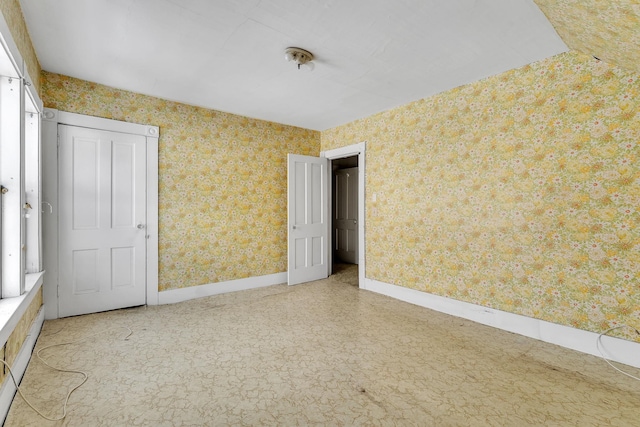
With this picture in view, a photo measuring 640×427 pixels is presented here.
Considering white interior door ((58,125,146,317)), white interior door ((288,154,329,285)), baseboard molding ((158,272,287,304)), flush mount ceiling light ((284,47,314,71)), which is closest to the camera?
flush mount ceiling light ((284,47,314,71))

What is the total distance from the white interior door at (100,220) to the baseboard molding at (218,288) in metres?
0.30

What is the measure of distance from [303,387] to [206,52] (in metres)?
2.76

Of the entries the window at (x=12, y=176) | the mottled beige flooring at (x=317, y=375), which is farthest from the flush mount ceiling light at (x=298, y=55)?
the mottled beige flooring at (x=317, y=375)

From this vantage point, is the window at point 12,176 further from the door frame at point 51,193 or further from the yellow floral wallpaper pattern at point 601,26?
the yellow floral wallpaper pattern at point 601,26

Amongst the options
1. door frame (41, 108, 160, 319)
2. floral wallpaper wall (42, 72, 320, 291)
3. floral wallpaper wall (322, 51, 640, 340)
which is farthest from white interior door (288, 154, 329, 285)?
door frame (41, 108, 160, 319)

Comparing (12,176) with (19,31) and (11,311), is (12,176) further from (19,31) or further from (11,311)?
(19,31)

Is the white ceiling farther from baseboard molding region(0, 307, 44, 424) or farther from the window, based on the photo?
baseboard molding region(0, 307, 44, 424)

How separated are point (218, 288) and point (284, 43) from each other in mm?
3133

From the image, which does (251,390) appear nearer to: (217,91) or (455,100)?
(217,91)

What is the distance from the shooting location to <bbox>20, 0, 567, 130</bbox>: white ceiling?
197cm

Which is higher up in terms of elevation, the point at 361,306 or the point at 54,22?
the point at 54,22

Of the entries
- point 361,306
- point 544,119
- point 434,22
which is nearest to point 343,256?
point 361,306

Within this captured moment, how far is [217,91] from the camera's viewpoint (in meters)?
3.34

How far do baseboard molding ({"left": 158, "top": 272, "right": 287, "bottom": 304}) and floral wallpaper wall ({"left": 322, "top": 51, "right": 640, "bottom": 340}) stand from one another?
1845 mm
